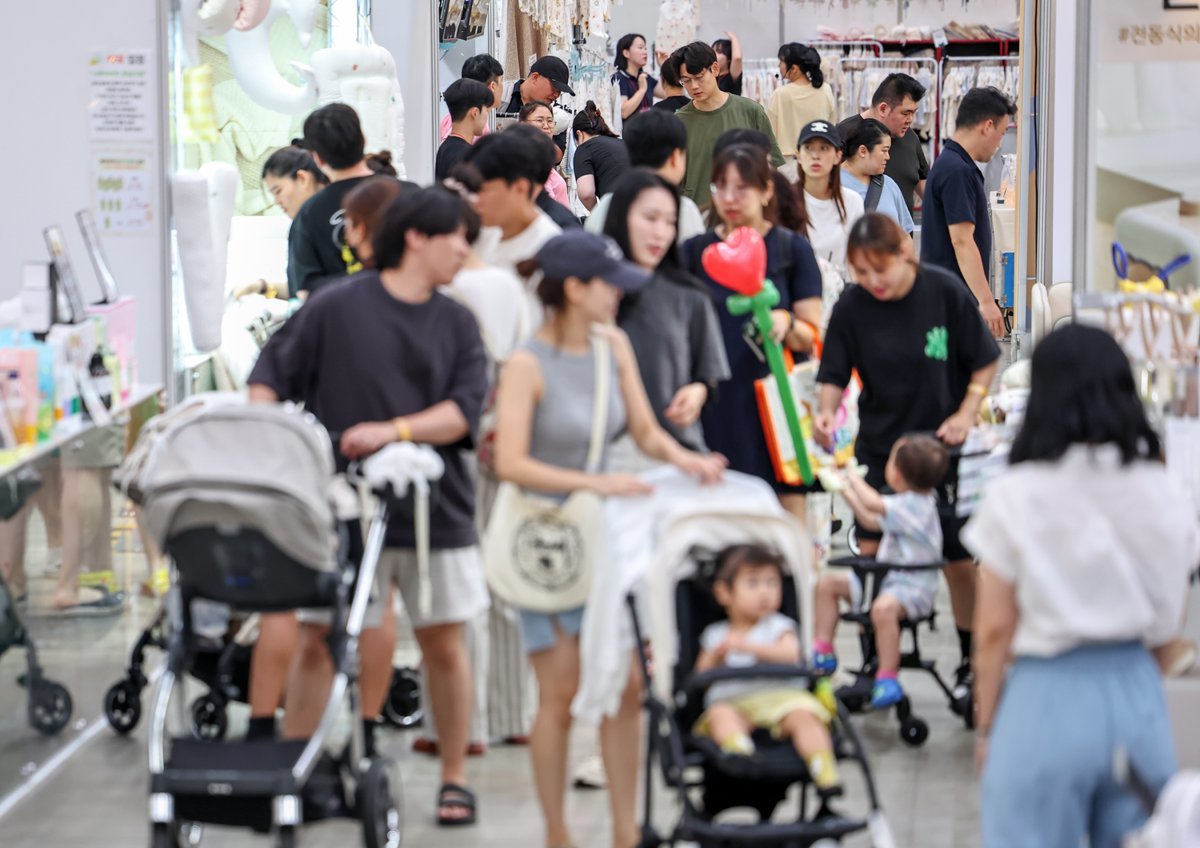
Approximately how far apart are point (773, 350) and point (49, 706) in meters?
2.35

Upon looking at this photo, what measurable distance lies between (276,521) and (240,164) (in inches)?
171

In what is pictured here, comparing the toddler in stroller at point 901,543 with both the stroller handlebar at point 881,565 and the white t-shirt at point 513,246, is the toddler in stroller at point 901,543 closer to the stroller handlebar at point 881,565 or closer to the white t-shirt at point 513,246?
the stroller handlebar at point 881,565

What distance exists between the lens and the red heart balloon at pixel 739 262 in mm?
Result: 5754

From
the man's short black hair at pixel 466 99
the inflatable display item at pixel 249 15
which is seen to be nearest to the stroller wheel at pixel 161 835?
the inflatable display item at pixel 249 15

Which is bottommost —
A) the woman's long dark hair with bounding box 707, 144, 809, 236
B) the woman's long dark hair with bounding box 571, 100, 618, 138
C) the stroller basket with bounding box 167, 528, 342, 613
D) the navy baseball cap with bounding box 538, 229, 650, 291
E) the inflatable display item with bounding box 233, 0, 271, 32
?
the stroller basket with bounding box 167, 528, 342, 613

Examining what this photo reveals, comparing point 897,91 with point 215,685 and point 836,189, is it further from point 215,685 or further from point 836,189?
point 215,685

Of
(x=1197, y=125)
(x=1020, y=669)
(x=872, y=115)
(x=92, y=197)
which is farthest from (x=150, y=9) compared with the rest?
(x=872, y=115)

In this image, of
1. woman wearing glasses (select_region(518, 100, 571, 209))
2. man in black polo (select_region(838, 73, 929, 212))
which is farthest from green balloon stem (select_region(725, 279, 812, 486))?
woman wearing glasses (select_region(518, 100, 571, 209))

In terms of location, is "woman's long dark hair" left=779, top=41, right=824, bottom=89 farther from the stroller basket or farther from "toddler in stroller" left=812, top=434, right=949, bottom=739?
the stroller basket

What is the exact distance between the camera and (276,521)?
13.8 feet

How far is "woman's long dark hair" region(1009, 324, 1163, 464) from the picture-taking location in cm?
342

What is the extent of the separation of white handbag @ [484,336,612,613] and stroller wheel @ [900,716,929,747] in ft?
5.52

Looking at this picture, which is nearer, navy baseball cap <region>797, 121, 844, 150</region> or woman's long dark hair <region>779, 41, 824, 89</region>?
navy baseball cap <region>797, 121, 844, 150</region>

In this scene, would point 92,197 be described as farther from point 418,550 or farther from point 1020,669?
point 1020,669
